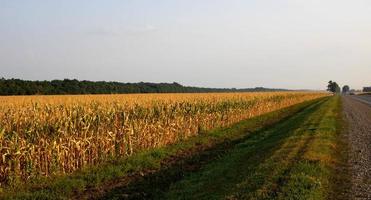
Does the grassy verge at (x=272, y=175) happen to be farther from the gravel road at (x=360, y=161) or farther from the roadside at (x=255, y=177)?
the gravel road at (x=360, y=161)

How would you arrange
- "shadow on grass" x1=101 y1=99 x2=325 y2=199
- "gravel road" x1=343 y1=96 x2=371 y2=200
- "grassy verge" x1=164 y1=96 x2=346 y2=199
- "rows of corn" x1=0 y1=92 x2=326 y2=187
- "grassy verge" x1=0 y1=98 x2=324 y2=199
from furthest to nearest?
"rows of corn" x1=0 y1=92 x2=326 y2=187
"grassy verge" x1=0 y1=98 x2=324 y2=199
"shadow on grass" x1=101 y1=99 x2=325 y2=199
"gravel road" x1=343 y1=96 x2=371 y2=200
"grassy verge" x1=164 y1=96 x2=346 y2=199

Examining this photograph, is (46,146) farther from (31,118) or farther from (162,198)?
(162,198)

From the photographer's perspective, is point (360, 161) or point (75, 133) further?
point (75, 133)

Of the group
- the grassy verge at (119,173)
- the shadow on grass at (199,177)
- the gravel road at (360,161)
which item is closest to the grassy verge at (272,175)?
the shadow on grass at (199,177)

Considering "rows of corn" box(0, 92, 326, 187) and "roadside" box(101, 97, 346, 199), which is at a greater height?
"rows of corn" box(0, 92, 326, 187)

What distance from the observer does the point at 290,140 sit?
20047 millimetres

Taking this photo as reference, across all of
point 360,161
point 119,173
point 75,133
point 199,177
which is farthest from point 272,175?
point 75,133

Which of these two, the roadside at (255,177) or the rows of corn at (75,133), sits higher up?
the rows of corn at (75,133)

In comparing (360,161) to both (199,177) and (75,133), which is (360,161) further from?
(75,133)

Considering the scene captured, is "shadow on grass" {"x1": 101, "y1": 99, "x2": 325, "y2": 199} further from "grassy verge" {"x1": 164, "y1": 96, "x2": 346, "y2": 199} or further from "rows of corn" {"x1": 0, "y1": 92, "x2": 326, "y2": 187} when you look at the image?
"rows of corn" {"x1": 0, "y1": 92, "x2": 326, "y2": 187}

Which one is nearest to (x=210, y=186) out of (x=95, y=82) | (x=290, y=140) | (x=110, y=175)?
(x=110, y=175)

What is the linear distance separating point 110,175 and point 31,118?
3588 millimetres

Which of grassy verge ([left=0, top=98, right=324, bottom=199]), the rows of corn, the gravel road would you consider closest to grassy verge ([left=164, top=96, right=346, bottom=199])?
the gravel road

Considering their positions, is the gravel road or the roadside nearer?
the roadside
